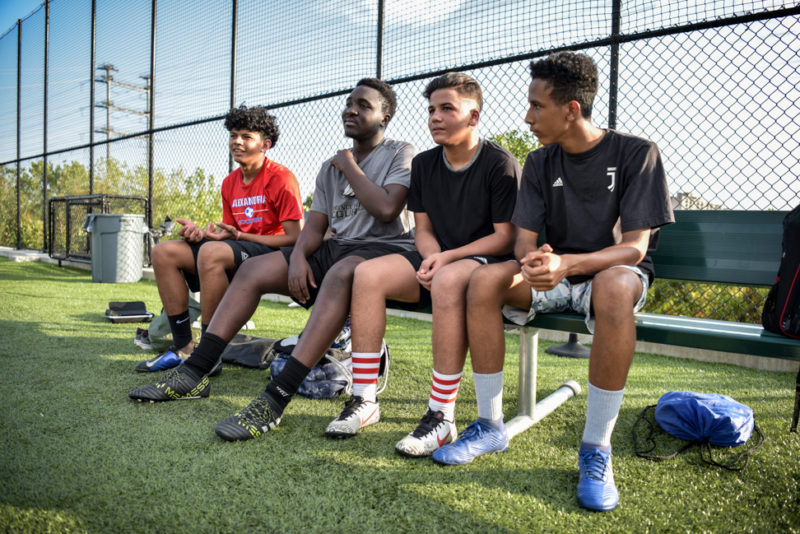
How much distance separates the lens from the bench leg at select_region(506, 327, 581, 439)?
2037mm

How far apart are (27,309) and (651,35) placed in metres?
5.00

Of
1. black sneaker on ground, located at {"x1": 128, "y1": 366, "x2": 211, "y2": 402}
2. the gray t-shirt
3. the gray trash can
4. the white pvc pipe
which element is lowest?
the white pvc pipe

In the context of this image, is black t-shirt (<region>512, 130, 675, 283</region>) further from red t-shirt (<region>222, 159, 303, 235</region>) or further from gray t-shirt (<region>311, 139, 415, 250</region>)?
red t-shirt (<region>222, 159, 303, 235</region>)

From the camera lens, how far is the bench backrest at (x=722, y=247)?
2.05 m

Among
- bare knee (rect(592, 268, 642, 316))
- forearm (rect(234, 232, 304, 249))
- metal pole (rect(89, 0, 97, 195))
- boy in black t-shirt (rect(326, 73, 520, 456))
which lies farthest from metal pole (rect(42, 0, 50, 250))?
bare knee (rect(592, 268, 642, 316))

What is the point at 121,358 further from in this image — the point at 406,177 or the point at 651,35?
the point at 651,35

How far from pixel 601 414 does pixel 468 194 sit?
987mm

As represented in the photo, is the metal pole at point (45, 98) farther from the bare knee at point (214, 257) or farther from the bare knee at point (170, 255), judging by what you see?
the bare knee at point (214, 257)

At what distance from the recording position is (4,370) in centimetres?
262

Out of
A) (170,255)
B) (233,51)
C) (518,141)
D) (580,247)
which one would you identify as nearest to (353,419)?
(580,247)

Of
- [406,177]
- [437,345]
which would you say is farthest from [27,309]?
[437,345]

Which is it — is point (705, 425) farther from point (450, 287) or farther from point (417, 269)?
point (417, 269)

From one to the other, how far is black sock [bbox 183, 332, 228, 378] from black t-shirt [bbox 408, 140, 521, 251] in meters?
1.02

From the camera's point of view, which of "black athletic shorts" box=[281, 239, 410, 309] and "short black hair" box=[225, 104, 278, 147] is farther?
"short black hair" box=[225, 104, 278, 147]
